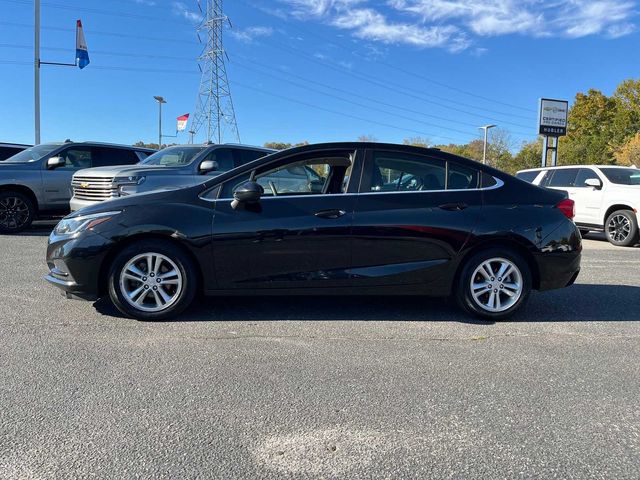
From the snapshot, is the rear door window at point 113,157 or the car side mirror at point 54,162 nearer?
the car side mirror at point 54,162

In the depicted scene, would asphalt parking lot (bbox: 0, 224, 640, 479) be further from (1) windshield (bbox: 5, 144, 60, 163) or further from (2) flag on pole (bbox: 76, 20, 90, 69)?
(2) flag on pole (bbox: 76, 20, 90, 69)

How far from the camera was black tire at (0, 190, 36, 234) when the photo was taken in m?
10.2

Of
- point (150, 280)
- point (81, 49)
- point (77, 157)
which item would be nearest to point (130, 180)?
point (77, 157)

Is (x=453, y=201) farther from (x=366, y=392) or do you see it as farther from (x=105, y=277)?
(x=105, y=277)

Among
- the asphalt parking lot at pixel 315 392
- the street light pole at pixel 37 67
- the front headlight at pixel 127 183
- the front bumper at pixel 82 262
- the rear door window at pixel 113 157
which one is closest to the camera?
the asphalt parking lot at pixel 315 392

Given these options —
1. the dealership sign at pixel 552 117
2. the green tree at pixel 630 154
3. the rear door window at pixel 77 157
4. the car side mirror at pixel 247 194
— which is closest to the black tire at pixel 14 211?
the rear door window at pixel 77 157

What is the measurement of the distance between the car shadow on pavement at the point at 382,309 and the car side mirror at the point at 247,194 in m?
1.10

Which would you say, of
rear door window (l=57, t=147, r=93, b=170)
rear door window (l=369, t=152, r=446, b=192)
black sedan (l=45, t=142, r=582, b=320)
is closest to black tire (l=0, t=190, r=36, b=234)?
rear door window (l=57, t=147, r=93, b=170)

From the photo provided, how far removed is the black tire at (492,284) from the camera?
4715mm

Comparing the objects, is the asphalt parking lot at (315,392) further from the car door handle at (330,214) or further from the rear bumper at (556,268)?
the car door handle at (330,214)

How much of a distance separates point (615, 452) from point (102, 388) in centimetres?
295

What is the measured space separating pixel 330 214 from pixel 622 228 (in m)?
8.76

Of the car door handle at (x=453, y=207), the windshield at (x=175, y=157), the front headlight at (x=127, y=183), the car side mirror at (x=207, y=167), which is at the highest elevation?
the windshield at (x=175, y=157)

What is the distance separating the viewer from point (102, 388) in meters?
3.22
